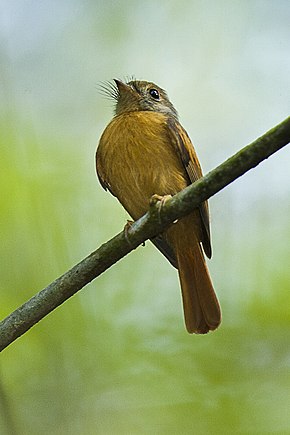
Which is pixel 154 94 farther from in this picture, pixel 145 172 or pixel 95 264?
pixel 95 264

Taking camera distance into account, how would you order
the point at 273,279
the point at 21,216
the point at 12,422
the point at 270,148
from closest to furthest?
the point at 270,148, the point at 12,422, the point at 273,279, the point at 21,216

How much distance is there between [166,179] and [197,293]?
1.62 feet

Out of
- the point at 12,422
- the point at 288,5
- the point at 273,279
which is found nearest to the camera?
the point at 12,422

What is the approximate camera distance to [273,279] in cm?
269

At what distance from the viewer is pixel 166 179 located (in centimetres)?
281

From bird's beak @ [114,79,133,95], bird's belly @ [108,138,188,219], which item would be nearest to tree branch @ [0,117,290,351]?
bird's belly @ [108,138,188,219]

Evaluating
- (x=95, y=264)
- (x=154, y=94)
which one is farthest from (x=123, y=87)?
(x=95, y=264)

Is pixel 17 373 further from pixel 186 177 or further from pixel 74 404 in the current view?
pixel 186 177

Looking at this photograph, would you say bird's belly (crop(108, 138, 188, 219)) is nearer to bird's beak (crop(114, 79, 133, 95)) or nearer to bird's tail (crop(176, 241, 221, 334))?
bird's tail (crop(176, 241, 221, 334))

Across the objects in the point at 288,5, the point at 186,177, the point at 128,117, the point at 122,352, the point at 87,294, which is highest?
the point at 288,5

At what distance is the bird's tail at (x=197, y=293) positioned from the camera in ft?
9.19

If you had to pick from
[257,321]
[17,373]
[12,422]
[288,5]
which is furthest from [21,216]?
[288,5]

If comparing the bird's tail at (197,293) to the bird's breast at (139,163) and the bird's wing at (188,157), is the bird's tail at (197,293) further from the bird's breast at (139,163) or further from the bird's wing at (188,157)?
the bird's breast at (139,163)

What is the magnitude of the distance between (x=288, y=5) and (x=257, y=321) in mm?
1862
